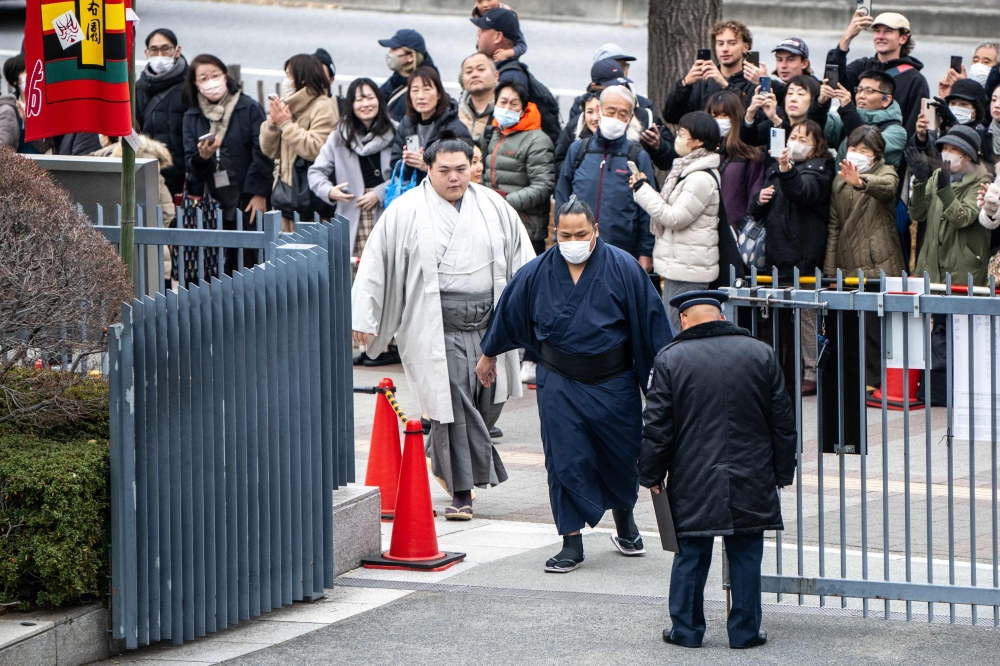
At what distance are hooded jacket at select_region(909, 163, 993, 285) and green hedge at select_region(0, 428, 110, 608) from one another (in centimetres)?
645

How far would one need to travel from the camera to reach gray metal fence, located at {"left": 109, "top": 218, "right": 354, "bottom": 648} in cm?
551

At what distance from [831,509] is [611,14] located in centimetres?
1647

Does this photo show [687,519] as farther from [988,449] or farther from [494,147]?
[494,147]

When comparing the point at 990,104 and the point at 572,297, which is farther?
the point at 990,104

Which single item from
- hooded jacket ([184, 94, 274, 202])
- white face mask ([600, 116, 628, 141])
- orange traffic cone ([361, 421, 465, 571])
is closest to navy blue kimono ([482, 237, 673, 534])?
orange traffic cone ([361, 421, 465, 571])

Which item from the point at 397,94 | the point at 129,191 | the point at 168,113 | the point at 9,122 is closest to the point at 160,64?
the point at 168,113

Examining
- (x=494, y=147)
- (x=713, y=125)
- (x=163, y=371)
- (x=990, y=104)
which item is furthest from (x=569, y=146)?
(x=163, y=371)

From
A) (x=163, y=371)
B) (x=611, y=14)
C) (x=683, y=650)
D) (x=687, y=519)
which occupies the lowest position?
(x=683, y=650)

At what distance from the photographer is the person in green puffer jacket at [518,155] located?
36.2 ft

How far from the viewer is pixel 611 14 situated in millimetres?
23688

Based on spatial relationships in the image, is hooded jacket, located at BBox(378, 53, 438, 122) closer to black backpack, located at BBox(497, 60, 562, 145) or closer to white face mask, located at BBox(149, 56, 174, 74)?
black backpack, located at BBox(497, 60, 562, 145)

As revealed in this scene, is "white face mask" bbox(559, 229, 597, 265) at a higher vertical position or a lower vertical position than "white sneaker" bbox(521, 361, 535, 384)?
higher

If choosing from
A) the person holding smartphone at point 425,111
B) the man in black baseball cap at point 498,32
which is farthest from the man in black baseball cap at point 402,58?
the person holding smartphone at point 425,111

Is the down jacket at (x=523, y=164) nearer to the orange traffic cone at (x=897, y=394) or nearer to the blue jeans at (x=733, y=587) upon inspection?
the orange traffic cone at (x=897, y=394)
